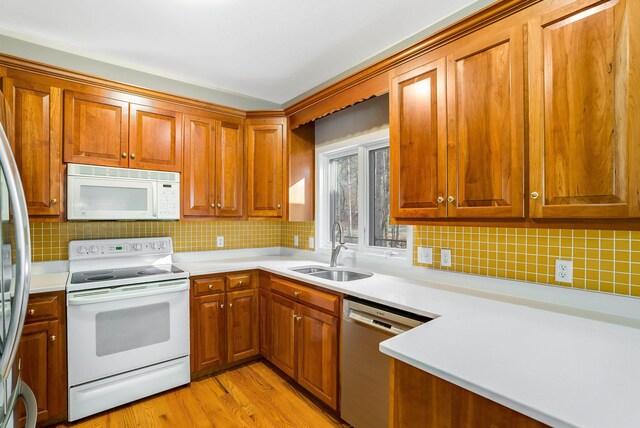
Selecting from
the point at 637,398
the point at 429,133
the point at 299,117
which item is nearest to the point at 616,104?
the point at 429,133

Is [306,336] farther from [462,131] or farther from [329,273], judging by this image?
[462,131]

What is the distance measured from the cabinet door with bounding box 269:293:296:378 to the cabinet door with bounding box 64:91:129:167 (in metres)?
1.60

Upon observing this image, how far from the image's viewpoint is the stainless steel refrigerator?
2.89 ft

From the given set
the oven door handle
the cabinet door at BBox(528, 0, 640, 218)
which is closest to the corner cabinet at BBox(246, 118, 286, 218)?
the oven door handle

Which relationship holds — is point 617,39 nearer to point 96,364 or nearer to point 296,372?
point 296,372

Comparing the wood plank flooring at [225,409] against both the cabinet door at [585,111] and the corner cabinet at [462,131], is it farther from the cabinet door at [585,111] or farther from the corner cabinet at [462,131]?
the cabinet door at [585,111]

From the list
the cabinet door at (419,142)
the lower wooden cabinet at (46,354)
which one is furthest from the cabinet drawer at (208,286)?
the cabinet door at (419,142)

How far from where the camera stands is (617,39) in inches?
44.8

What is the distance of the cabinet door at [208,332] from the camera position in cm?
247

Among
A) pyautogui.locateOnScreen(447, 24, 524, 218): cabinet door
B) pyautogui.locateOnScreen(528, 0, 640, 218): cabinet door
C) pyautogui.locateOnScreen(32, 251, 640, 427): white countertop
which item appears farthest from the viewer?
pyautogui.locateOnScreen(447, 24, 524, 218): cabinet door

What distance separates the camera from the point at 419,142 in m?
1.80

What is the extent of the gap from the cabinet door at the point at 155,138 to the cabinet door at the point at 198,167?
0.07 metres

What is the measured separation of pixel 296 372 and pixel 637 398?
1.94 m

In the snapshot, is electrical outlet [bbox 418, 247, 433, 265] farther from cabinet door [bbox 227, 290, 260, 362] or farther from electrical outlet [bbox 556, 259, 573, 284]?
cabinet door [bbox 227, 290, 260, 362]
